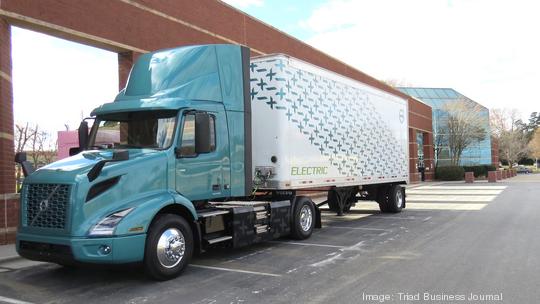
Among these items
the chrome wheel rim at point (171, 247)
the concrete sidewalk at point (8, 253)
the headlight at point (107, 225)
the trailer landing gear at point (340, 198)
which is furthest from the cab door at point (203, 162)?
the trailer landing gear at point (340, 198)

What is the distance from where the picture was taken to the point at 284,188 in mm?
10406

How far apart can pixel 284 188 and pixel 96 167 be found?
4.64m

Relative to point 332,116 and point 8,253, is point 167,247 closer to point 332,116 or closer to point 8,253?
point 8,253

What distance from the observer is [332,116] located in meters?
12.4

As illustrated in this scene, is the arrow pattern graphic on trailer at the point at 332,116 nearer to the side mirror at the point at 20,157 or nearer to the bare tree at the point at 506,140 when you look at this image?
the side mirror at the point at 20,157

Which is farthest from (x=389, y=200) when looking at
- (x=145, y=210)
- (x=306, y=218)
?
(x=145, y=210)

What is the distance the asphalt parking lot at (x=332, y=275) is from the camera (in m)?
6.30

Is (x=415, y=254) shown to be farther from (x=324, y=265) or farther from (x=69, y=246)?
(x=69, y=246)

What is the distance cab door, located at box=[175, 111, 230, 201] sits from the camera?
7824 mm

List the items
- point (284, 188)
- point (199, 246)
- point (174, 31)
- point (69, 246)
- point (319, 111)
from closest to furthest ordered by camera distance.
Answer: point (69, 246) → point (199, 246) → point (284, 188) → point (319, 111) → point (174, 31)

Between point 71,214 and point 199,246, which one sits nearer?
point 71,214

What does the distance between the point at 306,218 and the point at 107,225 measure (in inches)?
216

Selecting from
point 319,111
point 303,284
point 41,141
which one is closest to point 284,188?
point 319,111

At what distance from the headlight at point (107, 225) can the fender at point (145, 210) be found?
69 millimetres
